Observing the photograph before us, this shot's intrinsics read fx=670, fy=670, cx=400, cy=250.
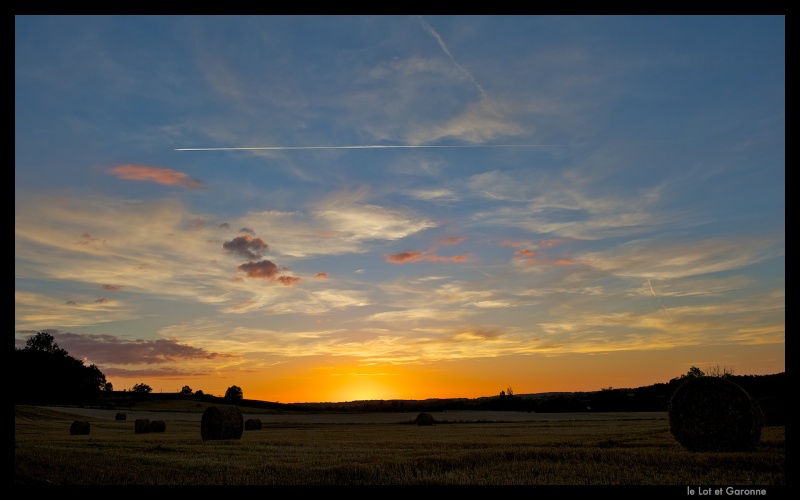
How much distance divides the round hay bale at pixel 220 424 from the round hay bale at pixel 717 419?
2198 centimetres

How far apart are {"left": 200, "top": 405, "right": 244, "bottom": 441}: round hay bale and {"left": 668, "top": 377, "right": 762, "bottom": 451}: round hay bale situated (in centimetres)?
2198

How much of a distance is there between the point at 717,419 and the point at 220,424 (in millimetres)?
23659

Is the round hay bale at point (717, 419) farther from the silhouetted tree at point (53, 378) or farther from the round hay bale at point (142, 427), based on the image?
the silhouetted tree at point (53, 378)

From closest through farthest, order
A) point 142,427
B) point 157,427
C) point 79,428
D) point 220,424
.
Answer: point 220,424
point 79,428
point 157,427
point 142,427

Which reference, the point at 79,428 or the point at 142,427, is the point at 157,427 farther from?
the point at 79,428

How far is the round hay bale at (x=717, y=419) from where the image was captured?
2395 centimetres

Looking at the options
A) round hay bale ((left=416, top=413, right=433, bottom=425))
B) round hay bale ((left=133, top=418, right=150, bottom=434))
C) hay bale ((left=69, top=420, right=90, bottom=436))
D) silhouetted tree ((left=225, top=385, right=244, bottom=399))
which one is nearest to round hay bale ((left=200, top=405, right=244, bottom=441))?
round hay bale ((left=133, top=418, right=150, bottom=434))

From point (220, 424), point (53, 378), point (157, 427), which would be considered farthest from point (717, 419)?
point (53, 378)

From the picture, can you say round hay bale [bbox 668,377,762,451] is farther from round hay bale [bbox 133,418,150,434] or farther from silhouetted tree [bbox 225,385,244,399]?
silhouetted tree [bbox 225,385,244,399]

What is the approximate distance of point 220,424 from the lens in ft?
115

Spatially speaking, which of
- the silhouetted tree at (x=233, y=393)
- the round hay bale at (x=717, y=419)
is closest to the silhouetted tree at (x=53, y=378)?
the silhouetted tree at (x=233, y=393)
